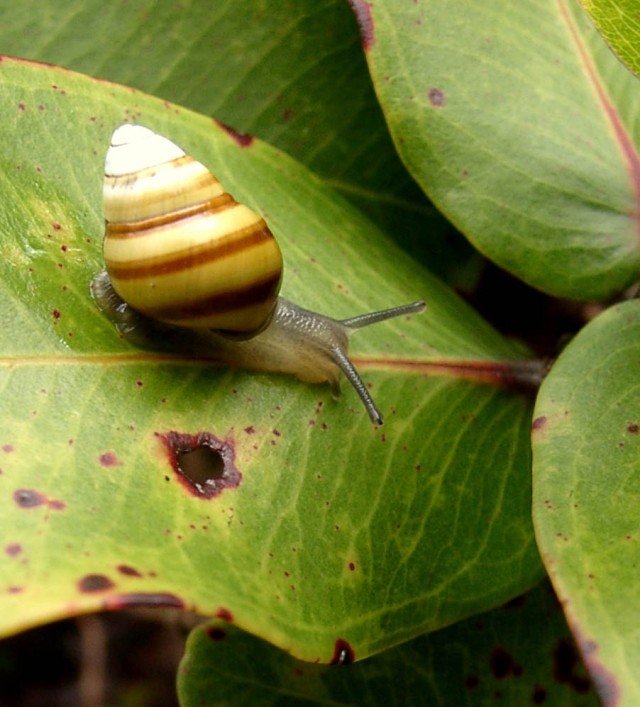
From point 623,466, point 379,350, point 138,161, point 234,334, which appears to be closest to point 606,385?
point 623,466

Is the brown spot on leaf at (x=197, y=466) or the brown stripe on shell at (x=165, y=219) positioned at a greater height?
the brown stripe on shell at (x=165, y=219)

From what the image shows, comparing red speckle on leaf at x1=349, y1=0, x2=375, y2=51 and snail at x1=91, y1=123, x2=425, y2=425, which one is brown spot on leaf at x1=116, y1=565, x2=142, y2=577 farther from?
red speckle on leaf at x1=349, y1=0, x2=375, y2=51

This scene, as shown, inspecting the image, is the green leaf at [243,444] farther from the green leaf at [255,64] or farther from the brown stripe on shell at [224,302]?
the green leaf at [255,64]

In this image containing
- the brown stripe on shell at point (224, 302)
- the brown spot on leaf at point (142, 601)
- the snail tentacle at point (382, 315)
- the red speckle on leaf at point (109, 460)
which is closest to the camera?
the brown spot on leaf at point (142, 601)

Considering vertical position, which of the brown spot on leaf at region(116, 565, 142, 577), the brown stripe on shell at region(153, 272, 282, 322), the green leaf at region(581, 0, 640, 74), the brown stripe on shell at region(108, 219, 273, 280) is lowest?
the brown spot on leaf at region(116, 565, 142, 577)

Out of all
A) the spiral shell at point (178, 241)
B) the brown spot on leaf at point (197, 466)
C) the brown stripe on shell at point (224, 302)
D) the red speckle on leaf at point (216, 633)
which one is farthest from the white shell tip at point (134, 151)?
the red speckle on leaf at point (216, 633)

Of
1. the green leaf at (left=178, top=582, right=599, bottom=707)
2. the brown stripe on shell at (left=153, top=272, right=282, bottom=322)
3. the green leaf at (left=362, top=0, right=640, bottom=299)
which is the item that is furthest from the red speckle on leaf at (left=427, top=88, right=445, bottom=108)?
the green leaf at (left=178, top=582, right=599, bottom=707)

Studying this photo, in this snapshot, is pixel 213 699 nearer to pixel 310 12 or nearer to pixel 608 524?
pixel 608 524
